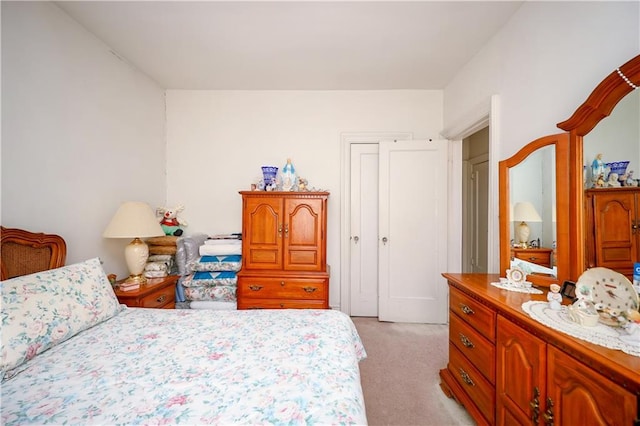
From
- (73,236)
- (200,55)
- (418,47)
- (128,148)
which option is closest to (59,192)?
(73,236)

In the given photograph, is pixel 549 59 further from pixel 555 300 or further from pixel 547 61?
pixel 555 300

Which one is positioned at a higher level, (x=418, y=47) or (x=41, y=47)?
(x=418, y=47)

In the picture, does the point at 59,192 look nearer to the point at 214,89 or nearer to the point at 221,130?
the point at 221,130

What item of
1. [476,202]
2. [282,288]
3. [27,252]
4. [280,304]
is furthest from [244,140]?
[476,202]

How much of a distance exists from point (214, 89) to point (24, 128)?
1.84m

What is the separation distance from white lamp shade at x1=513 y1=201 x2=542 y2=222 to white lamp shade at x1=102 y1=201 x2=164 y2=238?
270cm

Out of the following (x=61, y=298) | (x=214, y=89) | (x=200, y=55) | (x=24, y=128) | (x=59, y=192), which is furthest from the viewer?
(x=214, y=89)

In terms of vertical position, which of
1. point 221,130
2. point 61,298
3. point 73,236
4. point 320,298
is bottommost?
point 320,298

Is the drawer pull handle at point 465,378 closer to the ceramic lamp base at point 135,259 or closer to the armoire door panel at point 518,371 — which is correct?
the armoire door panel at point 518,371

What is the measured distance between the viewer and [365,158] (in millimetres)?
3104

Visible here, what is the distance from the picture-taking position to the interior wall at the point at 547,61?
1218 millimetres

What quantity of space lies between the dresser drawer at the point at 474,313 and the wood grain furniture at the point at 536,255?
45 centimetres

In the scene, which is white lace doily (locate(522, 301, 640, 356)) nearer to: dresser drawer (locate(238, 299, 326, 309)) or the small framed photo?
the small framed photo

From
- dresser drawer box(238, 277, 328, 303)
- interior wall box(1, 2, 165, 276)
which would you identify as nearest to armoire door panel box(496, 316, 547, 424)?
dresser drawer box(238, 277, 328, 303)
